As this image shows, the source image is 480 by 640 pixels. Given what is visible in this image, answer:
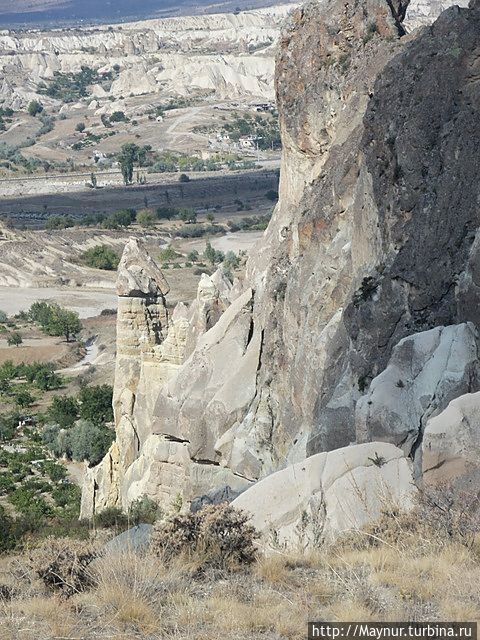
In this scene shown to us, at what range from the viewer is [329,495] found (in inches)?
429

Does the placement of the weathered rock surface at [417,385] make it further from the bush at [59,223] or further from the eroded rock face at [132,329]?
the bush at [59,223]

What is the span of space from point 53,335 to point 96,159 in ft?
293

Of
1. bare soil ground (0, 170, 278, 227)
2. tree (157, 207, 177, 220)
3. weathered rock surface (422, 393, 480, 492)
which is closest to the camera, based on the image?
weathered rock surface (422, 393, 480, 492)

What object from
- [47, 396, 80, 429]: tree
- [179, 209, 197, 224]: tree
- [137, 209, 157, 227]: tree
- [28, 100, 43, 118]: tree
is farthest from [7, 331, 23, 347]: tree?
[28, 100, 43, 118]: tree

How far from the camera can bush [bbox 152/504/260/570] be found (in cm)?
938

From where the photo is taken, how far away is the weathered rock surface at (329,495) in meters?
10.5

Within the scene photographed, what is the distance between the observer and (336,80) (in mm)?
20688

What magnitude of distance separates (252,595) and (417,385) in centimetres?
387

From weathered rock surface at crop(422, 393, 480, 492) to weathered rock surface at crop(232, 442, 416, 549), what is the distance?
1.26ft

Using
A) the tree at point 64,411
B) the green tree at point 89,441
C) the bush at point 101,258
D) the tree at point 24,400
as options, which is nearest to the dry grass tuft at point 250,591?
the green tree at point 89,441

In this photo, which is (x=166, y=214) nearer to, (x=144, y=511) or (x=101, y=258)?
(x=101, y=258)

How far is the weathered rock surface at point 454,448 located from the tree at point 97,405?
25358 millimetres

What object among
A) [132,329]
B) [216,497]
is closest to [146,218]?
[132,329]

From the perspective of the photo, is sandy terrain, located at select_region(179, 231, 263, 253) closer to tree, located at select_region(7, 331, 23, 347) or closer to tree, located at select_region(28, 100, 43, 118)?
tree, located at select_region(7, 331, 23, 347)
